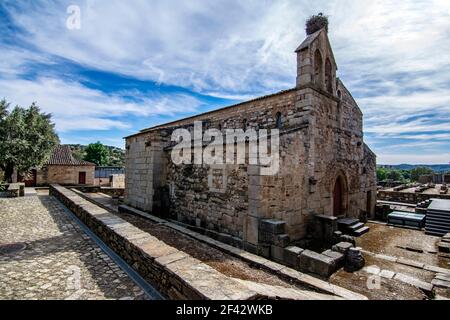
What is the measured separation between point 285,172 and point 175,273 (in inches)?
200

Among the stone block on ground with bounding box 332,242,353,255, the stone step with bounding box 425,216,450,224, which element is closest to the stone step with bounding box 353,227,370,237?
the stone step with bounding box 425,216,450,224

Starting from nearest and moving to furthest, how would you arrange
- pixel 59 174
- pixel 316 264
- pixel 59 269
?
pixel 59 269
pixel 316 264
pixel 59 174

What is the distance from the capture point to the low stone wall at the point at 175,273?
2.63m

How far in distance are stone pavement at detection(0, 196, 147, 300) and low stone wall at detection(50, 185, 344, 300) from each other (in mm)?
298

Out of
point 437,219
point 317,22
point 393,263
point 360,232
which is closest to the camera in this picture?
point 393,263

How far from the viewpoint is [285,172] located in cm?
729

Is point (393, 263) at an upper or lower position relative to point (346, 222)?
lower

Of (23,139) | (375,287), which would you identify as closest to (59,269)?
(375,287)

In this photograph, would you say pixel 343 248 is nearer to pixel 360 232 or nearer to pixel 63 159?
pixel 360 232

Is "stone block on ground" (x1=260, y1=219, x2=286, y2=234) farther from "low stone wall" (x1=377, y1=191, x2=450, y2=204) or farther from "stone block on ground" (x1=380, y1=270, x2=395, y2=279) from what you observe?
"low stone wall" (x1=377, y1=191, x2=450, y2=204)

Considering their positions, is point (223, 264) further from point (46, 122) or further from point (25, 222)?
point (46, 122)

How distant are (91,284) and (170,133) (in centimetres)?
842

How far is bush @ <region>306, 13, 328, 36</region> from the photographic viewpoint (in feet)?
33.7

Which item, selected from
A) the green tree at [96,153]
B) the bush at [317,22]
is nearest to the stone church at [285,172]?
the bush at [317,22]
